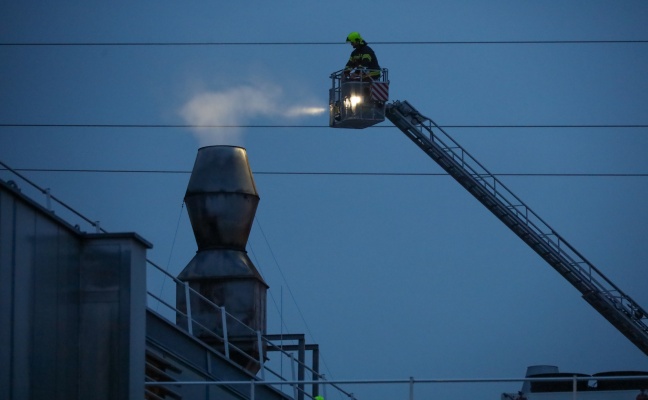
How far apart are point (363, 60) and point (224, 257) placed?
24.8 feet

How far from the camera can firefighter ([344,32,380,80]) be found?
1344 inches

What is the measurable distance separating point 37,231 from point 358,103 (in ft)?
69.4

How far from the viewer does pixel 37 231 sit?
44.4 ft

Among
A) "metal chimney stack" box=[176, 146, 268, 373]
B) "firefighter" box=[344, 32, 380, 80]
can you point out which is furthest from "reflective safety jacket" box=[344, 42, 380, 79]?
"metal chimney stack" box=[176, 146, 268, 373]

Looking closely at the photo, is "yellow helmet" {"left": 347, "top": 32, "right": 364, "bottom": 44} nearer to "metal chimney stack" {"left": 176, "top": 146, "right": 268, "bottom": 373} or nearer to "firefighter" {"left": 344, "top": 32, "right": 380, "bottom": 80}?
"firefighter" {"left": 344, "top": 32, "right": 380, "bottom": 80}

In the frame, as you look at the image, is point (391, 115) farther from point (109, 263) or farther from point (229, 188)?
point (109, 263)

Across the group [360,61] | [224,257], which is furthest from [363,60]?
[224,257]

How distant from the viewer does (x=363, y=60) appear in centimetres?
3425

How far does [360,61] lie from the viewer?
1347 inches

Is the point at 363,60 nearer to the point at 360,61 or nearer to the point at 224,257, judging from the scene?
the point at 360,61

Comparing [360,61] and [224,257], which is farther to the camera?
[360,61]

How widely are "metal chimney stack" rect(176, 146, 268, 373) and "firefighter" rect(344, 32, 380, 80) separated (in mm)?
4577

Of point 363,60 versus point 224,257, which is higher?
point 363,60

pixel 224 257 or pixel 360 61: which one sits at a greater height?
pixel 360 61
